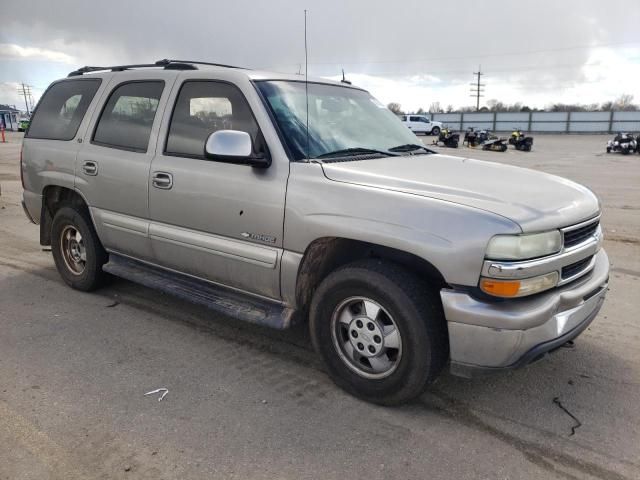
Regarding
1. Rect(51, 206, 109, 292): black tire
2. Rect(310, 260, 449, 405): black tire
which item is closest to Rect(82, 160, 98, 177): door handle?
Rect(51, 206, 109, 292): black tire

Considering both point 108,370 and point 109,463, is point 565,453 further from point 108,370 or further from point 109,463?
point 108,370

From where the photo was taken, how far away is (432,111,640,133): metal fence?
50.6 metres

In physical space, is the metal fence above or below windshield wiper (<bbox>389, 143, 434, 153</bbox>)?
above

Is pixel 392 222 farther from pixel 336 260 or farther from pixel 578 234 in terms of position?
pixel 578 234

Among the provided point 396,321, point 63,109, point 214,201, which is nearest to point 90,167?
point 63,109

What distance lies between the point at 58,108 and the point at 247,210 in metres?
2.79

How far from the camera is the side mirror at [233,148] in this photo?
332 centimetres

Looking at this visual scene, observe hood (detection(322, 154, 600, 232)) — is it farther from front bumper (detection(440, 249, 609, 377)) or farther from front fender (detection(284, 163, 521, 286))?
front bumper (detection(440, 249, 609, 377))

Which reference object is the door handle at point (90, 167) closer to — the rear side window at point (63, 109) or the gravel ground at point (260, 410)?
the rear side window at point (63, 109)

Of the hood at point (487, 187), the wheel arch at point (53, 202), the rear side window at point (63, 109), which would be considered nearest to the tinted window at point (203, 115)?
the hood at point (487, 187)

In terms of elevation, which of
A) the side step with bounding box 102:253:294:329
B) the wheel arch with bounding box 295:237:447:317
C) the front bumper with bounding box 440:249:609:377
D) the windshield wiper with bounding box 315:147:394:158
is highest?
the windshield wiper with bounding box 315:147:394:158

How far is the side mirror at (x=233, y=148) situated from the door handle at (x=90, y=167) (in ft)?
5.39

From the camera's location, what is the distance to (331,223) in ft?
10.2

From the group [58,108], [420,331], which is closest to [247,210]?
[420,331]
